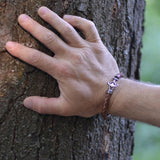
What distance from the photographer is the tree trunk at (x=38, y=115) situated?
52.1 inches

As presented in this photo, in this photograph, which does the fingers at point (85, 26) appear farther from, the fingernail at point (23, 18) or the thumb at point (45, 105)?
the thumb at point (45, 105)

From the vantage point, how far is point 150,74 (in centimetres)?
671

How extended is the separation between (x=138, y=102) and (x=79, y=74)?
33 cm

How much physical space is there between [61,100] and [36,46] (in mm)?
288

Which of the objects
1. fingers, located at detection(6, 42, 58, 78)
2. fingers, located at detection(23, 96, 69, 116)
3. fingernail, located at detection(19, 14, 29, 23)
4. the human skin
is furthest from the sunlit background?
fingernail, located at detection(19, 14, 29, 23)

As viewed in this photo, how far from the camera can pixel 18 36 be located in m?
1.32

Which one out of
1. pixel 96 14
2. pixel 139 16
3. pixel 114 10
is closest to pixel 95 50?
pixel 96 14

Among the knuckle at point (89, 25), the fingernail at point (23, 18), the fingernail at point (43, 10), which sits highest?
the fingernail at point (43, 10)

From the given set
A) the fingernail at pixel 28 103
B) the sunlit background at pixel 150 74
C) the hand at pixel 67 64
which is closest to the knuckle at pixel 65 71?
the hand at pixel 67 64

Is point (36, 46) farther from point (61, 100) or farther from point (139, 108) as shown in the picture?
point (139, 108)

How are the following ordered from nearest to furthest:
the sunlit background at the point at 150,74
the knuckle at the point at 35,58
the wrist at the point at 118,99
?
the knuckle at the point at 35,58 < the wrist at the point at 118,99 < the sunlit background at the point at 150,74

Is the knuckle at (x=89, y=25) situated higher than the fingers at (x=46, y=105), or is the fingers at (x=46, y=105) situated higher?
→ the knuckle at (x=89, y=25)

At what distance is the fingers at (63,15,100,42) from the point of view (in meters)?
1.36

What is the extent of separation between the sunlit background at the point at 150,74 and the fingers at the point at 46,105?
16.1 ft
